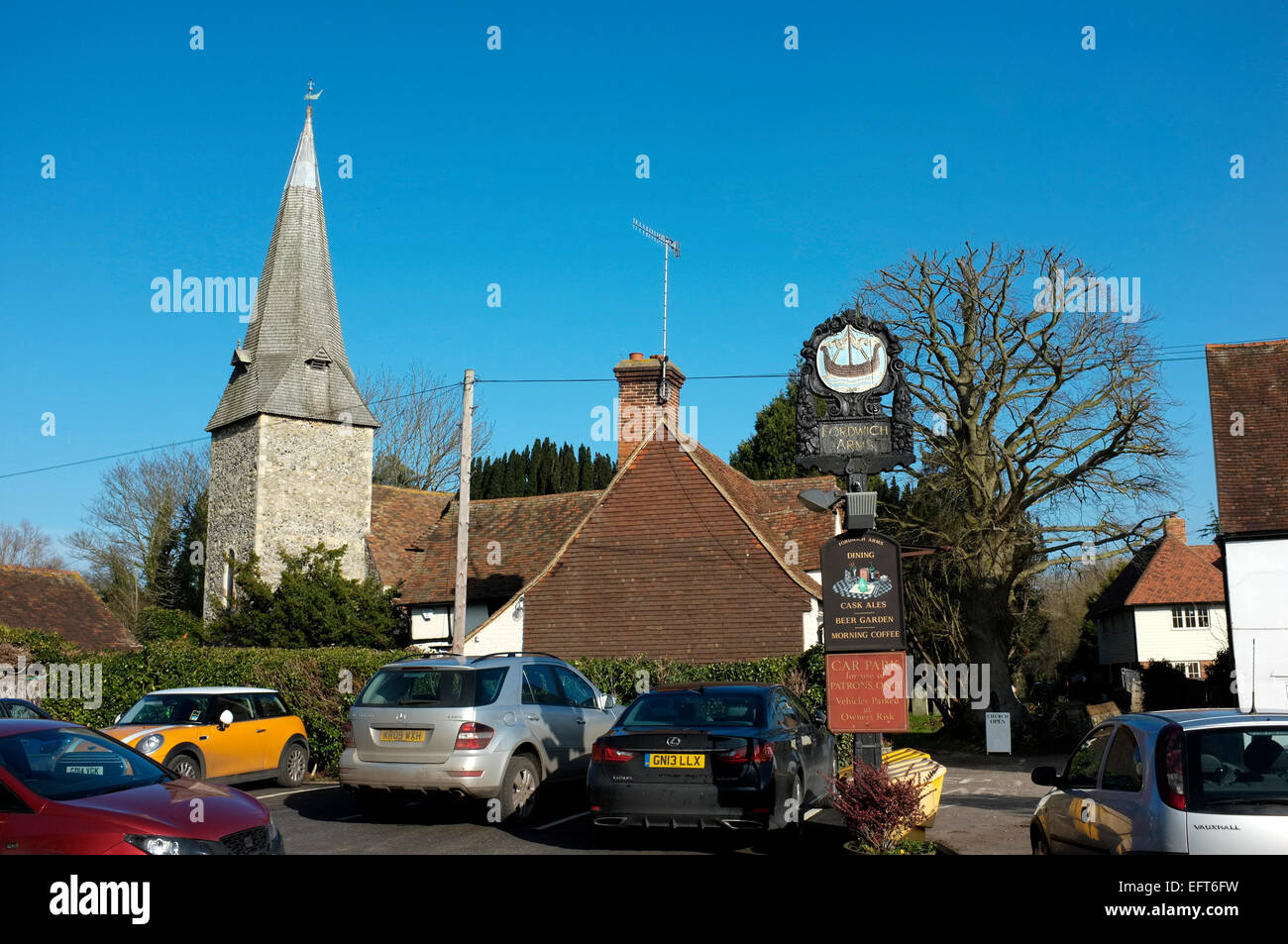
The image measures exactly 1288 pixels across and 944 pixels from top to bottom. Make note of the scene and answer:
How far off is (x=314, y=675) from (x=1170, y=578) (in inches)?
1942

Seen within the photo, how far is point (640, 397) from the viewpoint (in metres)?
28.2

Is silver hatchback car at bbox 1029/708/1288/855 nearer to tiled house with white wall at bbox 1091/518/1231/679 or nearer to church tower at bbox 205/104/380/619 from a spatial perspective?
church tower at bbox 205/104/380/619

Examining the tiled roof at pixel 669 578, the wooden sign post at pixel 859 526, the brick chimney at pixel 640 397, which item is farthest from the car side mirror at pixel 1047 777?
the brick chimney at pixel 640 397

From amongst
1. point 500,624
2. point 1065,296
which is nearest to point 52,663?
point 500,624

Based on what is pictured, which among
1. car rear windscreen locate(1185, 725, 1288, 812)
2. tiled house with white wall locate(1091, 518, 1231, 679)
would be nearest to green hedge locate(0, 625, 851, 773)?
car rear windscreen locate(1185, 725, 1288, 812)

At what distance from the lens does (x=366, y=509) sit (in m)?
40.6

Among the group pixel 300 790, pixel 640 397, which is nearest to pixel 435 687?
pixel 300 790

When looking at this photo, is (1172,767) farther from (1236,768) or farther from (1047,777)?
(1047,777)

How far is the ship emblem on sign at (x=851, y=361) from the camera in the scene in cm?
1172

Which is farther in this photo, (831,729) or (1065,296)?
(1065,296)

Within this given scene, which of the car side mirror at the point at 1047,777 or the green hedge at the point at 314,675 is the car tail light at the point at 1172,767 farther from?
the green hedge at the point at 314,675

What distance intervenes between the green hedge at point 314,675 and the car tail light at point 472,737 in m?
7.30
